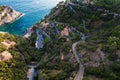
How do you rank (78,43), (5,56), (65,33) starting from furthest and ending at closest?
(65,33) < (78,43) < (5,56)

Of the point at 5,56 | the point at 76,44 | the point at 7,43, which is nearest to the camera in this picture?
the point at 76,44

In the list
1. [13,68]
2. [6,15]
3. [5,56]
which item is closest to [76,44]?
[13,68]

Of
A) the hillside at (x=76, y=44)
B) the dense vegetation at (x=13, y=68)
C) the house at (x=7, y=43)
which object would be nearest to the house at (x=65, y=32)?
the hillside at (x=76, y=44)

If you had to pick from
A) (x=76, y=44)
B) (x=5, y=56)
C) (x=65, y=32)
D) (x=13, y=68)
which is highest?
(x=65, y=32)

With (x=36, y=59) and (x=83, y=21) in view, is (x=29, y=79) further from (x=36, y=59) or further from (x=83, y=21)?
(x=83, y=21)

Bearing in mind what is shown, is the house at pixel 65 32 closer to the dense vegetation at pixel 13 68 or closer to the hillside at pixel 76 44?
the hillside at pixel 76 44

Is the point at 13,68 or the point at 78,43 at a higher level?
the point at 78,43

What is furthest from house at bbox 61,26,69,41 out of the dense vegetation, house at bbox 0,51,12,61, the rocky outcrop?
the rocky outcrop

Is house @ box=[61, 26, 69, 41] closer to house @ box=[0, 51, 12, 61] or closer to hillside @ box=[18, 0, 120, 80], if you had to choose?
hillside @ box=[18, 0, 120, 80]

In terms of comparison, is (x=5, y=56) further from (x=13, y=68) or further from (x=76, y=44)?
(x=76, y=44)

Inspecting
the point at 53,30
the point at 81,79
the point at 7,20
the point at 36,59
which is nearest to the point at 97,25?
the point at 53,30

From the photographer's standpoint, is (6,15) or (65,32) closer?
(65,32)
